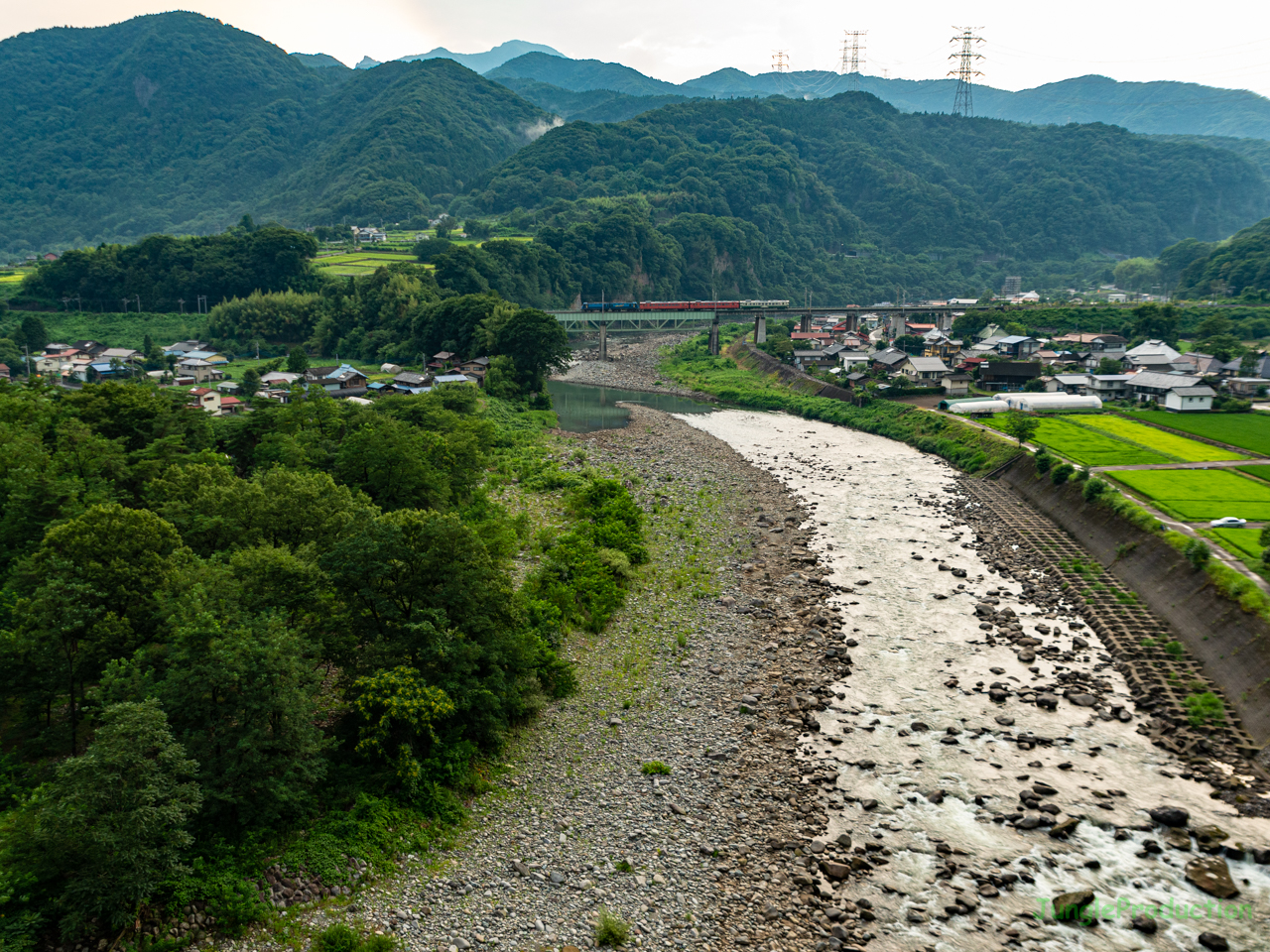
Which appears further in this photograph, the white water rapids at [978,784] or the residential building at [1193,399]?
the residential building at [1193,399]

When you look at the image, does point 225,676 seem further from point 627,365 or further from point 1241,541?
point 627,365

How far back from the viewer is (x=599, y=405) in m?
68.1

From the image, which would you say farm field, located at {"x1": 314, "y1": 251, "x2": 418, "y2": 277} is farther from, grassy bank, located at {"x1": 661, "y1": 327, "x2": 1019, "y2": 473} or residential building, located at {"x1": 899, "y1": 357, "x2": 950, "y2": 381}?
residential building, located at {"x1": 899, "y1": 357, "x2": 950, "y2": 381}

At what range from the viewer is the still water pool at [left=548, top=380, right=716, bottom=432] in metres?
59.3

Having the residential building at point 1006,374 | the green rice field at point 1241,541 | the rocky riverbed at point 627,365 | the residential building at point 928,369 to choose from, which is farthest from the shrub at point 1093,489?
the rocky riverbed at point 627,365

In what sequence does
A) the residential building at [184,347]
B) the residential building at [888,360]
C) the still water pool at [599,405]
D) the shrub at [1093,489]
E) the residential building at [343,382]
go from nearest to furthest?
the shrub at [1093,489]
the residential building at [343,382]
the still water pool at [599,405]
the residential building at [888,360]
the residential building at [184,347]

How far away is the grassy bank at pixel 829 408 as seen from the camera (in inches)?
1816

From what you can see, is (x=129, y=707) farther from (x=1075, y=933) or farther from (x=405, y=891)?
(x=1075, y=933)

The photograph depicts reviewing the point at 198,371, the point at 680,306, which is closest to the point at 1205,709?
the point at 198,371

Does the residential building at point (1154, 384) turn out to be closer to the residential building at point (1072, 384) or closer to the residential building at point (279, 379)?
→ the residential building at point (1072, 384)

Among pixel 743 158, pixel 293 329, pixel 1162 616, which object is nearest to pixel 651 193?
pixel 743 158

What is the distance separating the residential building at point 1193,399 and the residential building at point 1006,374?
11.0 meters

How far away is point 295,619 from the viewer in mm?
17141

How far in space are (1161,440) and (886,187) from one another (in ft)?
534
